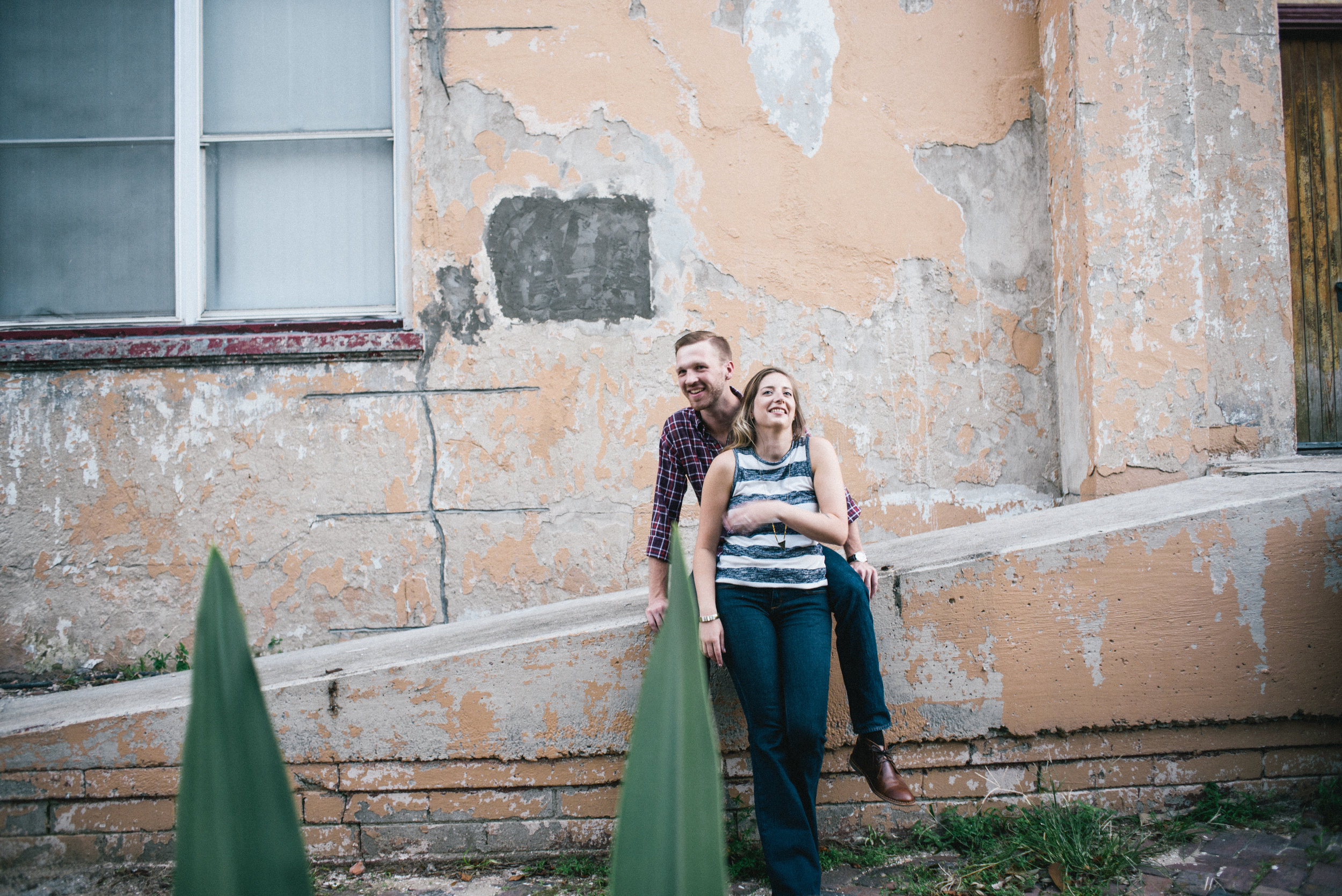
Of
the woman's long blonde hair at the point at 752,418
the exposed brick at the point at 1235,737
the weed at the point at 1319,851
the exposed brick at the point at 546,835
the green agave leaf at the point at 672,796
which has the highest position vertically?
the woman's long blonde hair at the point at 752,418

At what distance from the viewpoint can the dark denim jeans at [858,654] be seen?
2.17 metres

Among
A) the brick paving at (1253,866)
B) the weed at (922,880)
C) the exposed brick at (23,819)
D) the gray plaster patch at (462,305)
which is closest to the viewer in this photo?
the brick paving at (1253,866)

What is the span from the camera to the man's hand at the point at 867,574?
234 centimetres

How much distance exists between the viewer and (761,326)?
150 inches

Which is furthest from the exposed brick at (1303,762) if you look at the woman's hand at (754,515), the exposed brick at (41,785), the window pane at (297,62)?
the window pane at (297,62)

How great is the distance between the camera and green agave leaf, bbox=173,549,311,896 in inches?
13.0

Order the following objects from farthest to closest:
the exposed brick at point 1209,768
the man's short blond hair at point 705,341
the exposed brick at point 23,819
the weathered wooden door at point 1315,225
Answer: the weathered wooden door at point 1315,225, the man's short blond hair at point 705,341, the exposed brick at point 1209,768, the exposed brick at point 23,819

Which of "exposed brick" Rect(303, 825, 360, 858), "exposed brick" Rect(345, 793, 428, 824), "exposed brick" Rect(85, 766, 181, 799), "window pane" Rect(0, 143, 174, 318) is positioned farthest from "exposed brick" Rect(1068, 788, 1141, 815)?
"window pane" Rect(0, 143, 174, 318)

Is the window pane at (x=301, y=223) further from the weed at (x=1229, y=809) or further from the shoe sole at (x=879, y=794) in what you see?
the weed at (x=1229, y=809)

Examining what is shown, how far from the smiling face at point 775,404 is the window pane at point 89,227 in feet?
10.7

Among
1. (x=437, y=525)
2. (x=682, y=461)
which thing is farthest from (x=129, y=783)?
(x=682, y=461)

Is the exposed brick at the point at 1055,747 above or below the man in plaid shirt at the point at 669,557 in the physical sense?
below

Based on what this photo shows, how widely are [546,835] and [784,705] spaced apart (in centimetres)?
88

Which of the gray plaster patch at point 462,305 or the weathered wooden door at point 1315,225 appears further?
the weathered wooden door at point 1315,225
